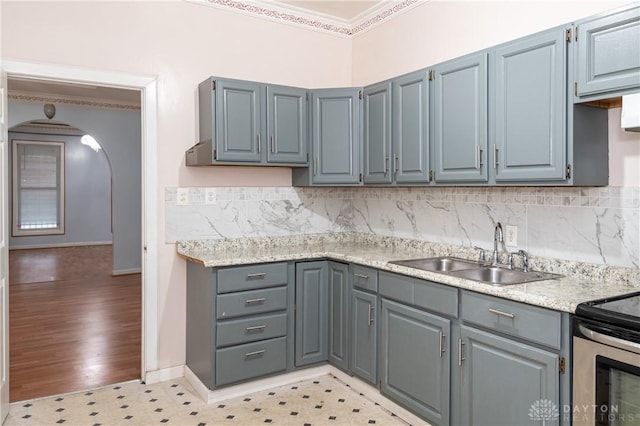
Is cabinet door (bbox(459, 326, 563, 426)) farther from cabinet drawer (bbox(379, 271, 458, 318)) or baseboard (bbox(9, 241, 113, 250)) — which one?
baseboard (bbox(9, 241, 113, 250))

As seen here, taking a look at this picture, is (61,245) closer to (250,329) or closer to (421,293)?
(250,329)

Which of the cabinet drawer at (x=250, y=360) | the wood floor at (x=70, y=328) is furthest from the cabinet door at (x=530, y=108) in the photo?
the wood floor at (x=70, y=328)

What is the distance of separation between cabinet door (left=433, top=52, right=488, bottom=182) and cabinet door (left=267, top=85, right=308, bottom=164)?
1.11 m

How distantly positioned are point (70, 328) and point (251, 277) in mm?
2626

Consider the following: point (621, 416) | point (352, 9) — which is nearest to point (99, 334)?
point (352, 9)

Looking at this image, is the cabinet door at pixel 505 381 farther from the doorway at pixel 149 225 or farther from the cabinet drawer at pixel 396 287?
the doorway at pixel 149 225

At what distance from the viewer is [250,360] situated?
3.17 meters

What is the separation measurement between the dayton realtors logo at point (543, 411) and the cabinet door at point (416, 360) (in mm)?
489

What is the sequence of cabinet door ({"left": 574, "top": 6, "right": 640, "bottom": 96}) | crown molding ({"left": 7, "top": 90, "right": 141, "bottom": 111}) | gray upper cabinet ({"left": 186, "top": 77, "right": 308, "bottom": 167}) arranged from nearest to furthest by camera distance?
cabinet door ({"left": 574, "top": 6, "right": 640, "bottom": 96}) → gray upper cabinet ({"left": 186, "top": 77, "right": 308, "bottom": 167}) → crown molding ({"left": 7, "top": 90, "right": 141, "bottom": 111})

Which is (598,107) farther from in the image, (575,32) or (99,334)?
(99,334)

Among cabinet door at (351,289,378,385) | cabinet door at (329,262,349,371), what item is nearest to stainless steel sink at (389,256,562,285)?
cabinet door at (351,289,378,385)

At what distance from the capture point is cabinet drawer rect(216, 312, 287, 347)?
3066 mm

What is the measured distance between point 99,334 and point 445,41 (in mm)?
3941

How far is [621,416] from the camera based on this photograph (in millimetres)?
1736
